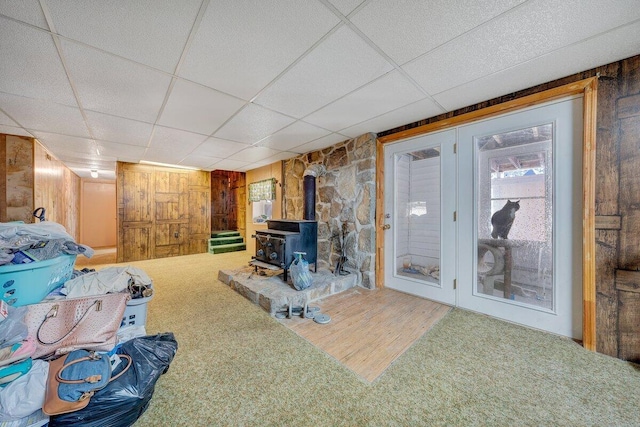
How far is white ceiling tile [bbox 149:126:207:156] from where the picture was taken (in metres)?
3.28

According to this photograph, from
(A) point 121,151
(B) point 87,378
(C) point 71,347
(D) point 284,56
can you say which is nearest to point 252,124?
(D) point 284,56

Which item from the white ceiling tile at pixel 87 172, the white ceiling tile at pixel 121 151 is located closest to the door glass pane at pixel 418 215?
the white ceiling tile at pixel 121 151

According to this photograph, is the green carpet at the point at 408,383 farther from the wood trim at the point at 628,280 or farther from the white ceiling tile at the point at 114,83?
the white ceiling tile at the point at 114,83

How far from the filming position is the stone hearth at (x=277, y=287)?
2691 mm

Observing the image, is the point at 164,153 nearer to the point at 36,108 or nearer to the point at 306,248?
the point at 36,108

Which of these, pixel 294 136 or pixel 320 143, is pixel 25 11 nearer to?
pixel 294 136

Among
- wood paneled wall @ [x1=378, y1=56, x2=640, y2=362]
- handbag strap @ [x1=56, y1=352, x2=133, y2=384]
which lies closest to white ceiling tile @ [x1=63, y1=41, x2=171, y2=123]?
handbag strap @ [x1=56, y1=352, x2=133, y2=384]

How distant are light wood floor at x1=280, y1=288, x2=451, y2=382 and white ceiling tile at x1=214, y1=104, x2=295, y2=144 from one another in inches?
92.0

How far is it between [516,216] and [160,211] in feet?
22.4

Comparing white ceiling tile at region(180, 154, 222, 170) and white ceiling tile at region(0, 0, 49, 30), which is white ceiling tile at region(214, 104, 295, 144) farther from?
white ceiling tile at region(180, 154, 222, 170)

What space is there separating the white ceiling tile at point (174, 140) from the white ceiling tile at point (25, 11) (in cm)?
178

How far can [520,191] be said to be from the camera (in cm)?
229

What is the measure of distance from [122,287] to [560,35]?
10.9 ft

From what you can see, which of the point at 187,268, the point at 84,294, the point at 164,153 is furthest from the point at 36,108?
the point at 187,268
